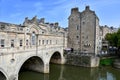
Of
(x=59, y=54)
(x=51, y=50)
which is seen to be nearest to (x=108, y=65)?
(x=59, y=54)

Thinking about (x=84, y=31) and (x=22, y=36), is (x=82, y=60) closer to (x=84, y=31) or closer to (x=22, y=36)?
(x=84, y=31)

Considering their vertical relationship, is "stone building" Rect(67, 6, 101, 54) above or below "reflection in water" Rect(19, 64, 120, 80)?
above

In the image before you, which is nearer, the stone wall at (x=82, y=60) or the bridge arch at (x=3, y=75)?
the bridge arch at (x=3, y=75)

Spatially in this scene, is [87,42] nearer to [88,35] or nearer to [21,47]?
[88,35]

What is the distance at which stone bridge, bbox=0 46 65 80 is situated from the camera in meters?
19.5

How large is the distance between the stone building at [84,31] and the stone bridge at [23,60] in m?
8.00

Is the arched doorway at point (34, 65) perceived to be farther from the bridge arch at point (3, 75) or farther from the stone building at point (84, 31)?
the stone building at point (84, 31)

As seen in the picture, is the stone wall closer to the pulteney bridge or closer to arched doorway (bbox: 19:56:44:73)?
the pulteney bridge

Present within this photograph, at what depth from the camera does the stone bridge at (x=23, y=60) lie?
1945cm

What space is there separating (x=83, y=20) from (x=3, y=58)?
1169 inches

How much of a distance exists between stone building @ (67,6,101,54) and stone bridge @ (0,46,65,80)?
8001mm

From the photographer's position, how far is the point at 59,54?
3922 centimetres

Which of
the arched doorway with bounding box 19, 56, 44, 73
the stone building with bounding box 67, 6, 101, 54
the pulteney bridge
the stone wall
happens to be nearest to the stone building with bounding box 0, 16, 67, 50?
the pulteney bridge

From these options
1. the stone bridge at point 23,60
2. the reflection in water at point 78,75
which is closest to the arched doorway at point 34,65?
the stone bridge at point 23,60
